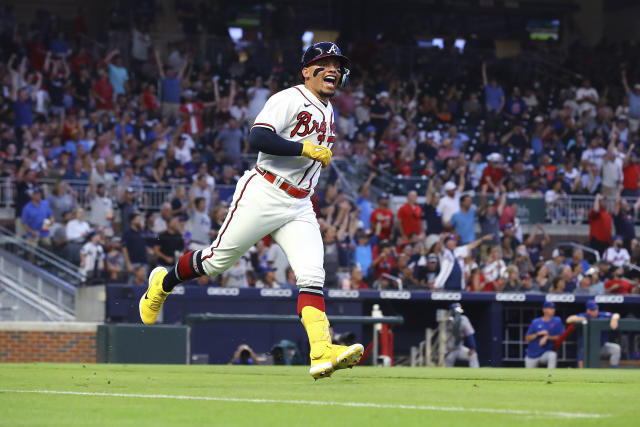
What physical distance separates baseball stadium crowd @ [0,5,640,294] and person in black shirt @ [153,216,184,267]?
0.03 metres

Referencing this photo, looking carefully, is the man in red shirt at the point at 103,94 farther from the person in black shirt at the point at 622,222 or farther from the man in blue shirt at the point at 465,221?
the person in black shirt at the point at 622,222

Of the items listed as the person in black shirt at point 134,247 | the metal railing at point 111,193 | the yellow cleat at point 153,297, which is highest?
the metal railing at point 111,193

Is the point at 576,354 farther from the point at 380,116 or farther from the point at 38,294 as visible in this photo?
the point at 380,116

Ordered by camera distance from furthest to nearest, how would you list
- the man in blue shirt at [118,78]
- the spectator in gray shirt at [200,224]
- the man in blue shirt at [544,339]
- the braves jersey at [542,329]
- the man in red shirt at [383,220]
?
the man in blue shirt at [118,78], the man in red shirt at [383,220], the spectator in gray shirt at [200,224], the braves jersey at [542,329], the man in blue shirt at [544,339]

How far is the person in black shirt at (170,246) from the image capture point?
48.9 ft

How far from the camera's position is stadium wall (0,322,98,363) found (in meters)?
12.8

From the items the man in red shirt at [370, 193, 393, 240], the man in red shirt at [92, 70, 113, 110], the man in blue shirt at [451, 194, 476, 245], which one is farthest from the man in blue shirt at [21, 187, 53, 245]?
the man in blue shirt at [451, 194, 476, 245]

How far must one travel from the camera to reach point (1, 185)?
17.4 meters

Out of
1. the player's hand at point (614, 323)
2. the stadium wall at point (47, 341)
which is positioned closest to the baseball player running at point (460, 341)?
the player's hand at point (614, 323)

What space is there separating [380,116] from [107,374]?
49.8ft

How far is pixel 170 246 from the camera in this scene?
15.0m

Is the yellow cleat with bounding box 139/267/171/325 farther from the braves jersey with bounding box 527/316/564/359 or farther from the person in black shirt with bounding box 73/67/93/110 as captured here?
the person in black shirt with bounding box 73/67/93/110

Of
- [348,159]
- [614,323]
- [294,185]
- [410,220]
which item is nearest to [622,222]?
[410,220]

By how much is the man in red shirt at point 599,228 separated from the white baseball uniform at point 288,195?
483 inches
